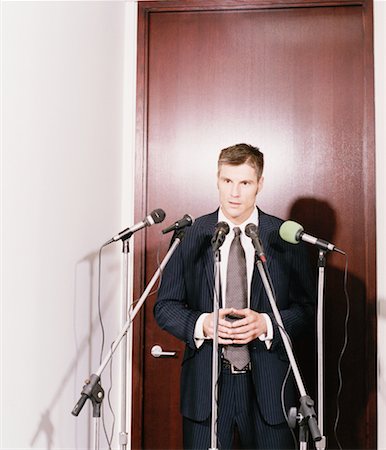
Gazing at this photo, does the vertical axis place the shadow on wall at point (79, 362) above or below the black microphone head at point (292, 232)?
below

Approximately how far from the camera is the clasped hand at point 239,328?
217 cm

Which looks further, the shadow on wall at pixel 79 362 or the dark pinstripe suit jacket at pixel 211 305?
the dark pinstripe suit jacket at pixel 211 305

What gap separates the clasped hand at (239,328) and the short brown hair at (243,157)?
1.87 ft

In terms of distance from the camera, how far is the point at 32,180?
1887 mm

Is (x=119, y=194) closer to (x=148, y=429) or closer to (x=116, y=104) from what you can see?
(x=116, y=104)

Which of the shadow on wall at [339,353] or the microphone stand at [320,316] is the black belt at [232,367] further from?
the shadow on wall at [339,353]

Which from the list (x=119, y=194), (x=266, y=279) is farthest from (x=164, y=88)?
(x=266, y=279)

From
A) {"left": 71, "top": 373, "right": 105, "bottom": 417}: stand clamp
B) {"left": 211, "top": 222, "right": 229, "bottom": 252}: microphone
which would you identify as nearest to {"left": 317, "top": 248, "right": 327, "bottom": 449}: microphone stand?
{"left": 211, "top": 222, "right": 229, "bottom": 252}: microphone

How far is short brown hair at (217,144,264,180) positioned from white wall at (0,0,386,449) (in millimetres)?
509

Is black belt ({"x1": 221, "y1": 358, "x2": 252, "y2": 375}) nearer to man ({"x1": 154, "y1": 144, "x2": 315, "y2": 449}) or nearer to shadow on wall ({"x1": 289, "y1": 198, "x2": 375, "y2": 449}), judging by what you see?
man ({"x1": 154, "y1": 144, "x2": 315, "y2": 449})

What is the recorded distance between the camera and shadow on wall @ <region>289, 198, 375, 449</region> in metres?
2.58

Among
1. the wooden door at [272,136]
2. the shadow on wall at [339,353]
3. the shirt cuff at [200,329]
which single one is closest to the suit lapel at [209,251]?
the shirt cuff at [200,329]

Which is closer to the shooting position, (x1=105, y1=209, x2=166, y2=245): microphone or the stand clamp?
the stand clamp

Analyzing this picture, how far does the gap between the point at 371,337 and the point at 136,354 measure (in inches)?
39.8
